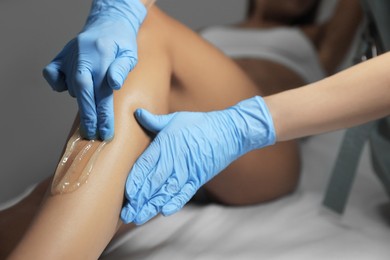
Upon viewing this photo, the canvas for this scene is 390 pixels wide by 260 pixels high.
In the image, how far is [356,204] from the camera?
3.84 ft

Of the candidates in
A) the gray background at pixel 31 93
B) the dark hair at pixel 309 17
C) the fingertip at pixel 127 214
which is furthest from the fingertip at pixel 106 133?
the dark hair at pixel 309 17

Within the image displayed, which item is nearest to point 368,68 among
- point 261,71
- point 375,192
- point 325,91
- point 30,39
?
point 325,91

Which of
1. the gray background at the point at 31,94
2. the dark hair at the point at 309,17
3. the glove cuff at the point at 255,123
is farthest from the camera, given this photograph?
the dark hair at the point at 309,17

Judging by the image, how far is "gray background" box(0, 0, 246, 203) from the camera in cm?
140

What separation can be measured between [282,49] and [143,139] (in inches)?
29.7

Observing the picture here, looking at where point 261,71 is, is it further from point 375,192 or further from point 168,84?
point 168,84

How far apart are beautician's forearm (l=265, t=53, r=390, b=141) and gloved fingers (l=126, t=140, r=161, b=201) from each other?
190 mm

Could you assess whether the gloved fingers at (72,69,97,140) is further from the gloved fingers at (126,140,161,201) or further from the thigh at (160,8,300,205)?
the thigh at (160,8,300,205)

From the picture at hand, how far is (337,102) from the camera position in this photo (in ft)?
2.89

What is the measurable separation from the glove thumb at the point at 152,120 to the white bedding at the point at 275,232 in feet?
0.71

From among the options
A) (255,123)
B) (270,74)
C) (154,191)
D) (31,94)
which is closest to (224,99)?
(255,123)

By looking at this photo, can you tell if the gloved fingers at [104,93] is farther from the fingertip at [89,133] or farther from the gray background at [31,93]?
the gray background at [31,93]

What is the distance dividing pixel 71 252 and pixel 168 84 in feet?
1.04

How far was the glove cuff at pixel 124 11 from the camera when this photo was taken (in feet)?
3.23
